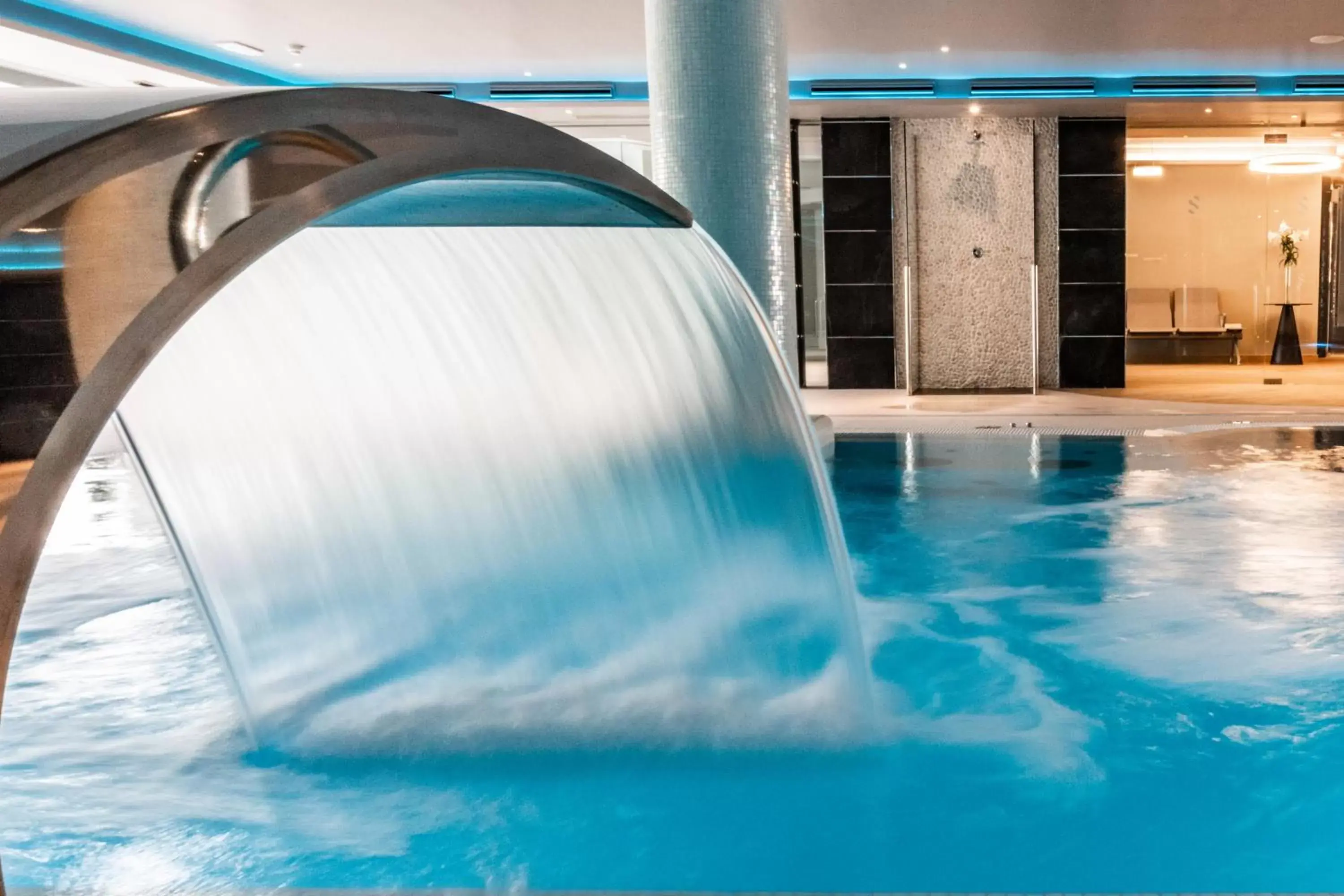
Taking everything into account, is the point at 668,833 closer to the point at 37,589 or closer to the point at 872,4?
the point at 37,589

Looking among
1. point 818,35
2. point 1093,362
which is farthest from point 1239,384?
point 818,35

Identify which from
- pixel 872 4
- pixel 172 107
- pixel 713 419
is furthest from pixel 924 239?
pixel 172 107

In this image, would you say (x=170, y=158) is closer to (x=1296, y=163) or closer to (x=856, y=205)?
(x=856, y=205)

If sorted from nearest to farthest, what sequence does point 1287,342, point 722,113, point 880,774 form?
point 880,774
point 722,113
point 1287,342

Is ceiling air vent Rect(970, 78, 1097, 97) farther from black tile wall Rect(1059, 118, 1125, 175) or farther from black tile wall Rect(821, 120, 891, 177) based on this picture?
black tile wall Rect(821, 120, 891, 177)

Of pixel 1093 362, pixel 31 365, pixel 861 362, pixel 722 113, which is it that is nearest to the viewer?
pixel 31 365

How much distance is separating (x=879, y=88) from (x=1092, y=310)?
3.09 m

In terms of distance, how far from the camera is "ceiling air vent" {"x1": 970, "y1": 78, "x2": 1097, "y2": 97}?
32.9ft

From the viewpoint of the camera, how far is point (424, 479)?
348 cm

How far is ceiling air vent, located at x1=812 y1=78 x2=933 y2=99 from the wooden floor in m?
3.22

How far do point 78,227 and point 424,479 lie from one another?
2557 mm

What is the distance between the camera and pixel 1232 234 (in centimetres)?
1510

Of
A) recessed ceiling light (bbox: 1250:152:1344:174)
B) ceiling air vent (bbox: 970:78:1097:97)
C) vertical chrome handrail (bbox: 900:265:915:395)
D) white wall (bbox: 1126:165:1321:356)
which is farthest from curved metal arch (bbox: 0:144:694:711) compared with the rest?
white wall (bbox: 1126:165:1321:356)

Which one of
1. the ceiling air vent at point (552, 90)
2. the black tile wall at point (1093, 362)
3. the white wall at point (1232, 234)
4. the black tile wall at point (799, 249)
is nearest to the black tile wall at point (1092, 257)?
the black tile wall at point (1093, 362)
